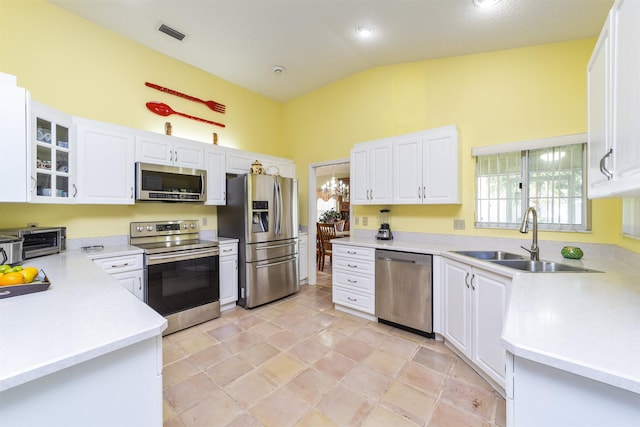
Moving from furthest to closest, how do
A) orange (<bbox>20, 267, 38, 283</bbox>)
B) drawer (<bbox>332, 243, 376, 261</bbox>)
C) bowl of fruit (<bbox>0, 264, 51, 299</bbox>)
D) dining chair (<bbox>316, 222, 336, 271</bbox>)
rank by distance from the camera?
dining chair (<bbox>316, 222, 336, 271</bbox>) → drawer (<bbox>332, 243, 376, 261</bbox>) → orange (<bbox>20, 267, 38, 283</bbox>) → bowl of fruit (<bbox>0, 264, 51, 299</bbox>)

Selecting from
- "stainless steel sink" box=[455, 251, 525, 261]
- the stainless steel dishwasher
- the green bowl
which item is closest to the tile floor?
the stainless steel dishwasher

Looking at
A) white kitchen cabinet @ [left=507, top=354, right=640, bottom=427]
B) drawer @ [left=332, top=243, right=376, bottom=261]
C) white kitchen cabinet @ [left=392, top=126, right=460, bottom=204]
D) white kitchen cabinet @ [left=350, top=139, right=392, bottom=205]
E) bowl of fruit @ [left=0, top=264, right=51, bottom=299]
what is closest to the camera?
white kitchen cabinet @ [left=507, top=354, right=640, bottom=427]

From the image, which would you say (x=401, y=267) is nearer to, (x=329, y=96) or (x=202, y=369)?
(x=202, y=369)

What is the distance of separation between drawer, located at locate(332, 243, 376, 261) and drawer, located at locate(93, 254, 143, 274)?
6.83 feet

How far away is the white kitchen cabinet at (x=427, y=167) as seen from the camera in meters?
2.66

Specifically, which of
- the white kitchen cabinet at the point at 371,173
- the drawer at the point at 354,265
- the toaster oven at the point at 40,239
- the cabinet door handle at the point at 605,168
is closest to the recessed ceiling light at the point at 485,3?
the white kitchen cabinet at the point at 371,173

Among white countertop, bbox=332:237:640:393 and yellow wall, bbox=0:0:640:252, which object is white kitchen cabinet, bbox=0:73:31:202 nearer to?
yellow wall, bbox=0:0:640:252

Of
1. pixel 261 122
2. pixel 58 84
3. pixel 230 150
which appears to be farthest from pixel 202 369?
pixel 261 122

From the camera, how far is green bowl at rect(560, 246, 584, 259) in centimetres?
205

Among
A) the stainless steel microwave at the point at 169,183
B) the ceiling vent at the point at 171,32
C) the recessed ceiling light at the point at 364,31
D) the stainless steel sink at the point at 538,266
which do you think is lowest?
the stainless steel sink at the point at 538,266

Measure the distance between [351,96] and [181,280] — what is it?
3.31 meters

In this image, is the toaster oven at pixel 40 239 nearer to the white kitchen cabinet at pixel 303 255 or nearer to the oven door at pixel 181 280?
the oven door at pixel 181 280

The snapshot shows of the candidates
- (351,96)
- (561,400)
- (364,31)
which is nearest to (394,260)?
(561,400)

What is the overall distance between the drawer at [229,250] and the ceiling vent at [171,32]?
7.94 ft
